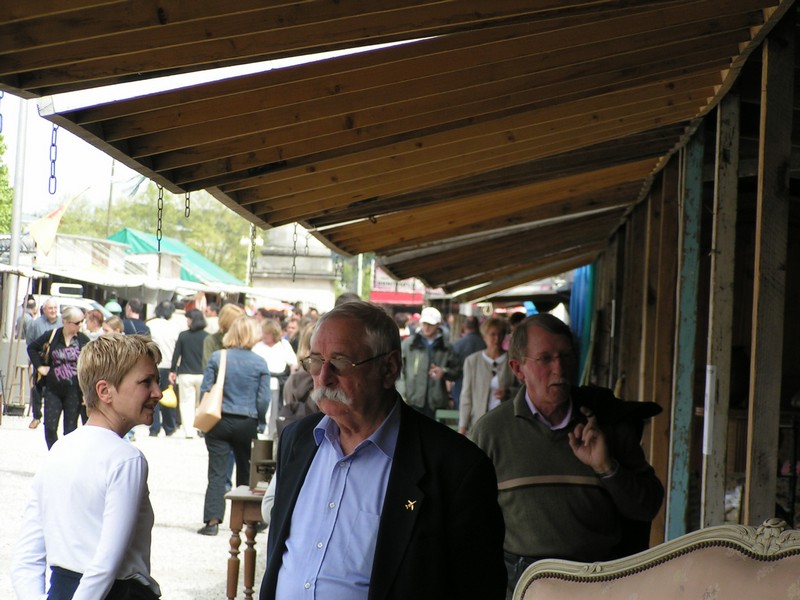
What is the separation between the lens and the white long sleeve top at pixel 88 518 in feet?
11.1

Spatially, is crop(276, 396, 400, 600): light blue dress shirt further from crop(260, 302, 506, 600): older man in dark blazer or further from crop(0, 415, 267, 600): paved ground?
crop(0, 415, 267, 600): paved ground

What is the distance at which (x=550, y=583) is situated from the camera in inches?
127

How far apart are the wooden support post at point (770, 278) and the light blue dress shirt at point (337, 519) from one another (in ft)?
6.77

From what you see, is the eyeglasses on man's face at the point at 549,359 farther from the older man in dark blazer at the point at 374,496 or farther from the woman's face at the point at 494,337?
the woman's face at the point at 494,337

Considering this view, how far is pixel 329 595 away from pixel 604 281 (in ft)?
40.9

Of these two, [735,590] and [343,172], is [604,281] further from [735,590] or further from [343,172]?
[735,590]

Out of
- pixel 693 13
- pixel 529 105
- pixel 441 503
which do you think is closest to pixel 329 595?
pixel 441 503

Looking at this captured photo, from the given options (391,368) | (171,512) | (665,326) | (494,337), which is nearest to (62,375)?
(171,512)

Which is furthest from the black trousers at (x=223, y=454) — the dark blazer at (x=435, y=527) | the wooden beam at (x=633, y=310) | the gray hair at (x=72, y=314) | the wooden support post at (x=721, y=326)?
the dark blazer at (x=435, y=527)

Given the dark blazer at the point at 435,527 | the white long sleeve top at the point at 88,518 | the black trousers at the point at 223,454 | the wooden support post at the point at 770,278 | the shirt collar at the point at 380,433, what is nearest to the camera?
the dark blazer at the point at 435,527

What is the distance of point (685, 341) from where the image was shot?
22.6 feet

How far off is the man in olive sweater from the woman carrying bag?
5.67 metres

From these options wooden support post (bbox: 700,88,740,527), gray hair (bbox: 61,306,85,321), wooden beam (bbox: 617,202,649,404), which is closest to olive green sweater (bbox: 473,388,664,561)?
wooden support post (bbox: 700,88,740,527)

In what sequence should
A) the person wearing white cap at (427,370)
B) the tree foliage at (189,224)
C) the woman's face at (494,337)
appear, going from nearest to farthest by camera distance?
the woman's face at (494,337), the person wearing white cap at (427,370), the tree foliage at (189,224)
